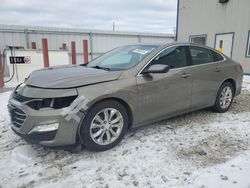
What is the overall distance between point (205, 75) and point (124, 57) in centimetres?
155

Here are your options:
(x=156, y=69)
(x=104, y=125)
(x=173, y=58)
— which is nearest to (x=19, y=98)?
(x=104, y=125)

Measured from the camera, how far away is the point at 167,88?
10.9ft

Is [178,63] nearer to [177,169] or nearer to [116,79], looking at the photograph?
[116,79]

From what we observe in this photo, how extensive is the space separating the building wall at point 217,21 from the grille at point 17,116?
9.97m

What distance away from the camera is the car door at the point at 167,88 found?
10.2 ft

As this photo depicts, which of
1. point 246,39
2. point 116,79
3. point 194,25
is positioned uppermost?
point 194,25

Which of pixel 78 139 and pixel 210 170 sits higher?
pixel 78 139

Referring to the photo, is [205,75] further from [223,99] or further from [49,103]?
[49,103]

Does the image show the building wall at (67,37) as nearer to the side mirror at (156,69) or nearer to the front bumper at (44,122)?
the front bumper at (44,122)

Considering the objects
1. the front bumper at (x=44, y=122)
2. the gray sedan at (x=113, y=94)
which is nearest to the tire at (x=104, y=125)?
the gray sedan at (x=113, y=94)

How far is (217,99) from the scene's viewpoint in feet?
14.0

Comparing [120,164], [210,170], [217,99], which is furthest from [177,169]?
[217,99]

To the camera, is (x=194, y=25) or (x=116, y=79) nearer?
(x=116, y=79)

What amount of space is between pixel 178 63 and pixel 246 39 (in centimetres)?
766
